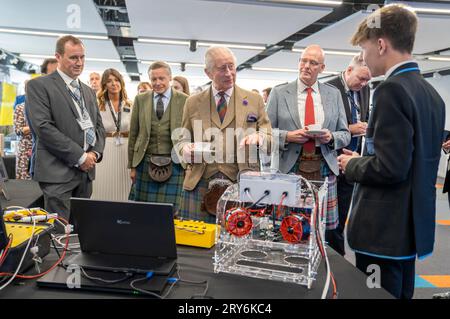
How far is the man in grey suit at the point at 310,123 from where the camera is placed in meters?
2.21

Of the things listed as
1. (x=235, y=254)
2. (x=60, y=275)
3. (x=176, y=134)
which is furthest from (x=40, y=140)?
(x=235, y=254)

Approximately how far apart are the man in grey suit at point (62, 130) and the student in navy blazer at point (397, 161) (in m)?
1.70

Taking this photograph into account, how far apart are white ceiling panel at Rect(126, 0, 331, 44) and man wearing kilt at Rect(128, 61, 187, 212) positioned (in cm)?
230

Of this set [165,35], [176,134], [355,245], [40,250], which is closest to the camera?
[40,250]

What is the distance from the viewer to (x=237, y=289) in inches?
39.7

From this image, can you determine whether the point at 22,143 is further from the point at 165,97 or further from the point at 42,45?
the point at 42,45

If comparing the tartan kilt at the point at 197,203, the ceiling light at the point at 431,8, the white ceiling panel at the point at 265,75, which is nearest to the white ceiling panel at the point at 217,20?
the ceiling light at the point at 431,8

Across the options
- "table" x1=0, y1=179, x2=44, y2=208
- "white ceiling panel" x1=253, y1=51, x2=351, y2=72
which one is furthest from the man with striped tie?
"white ceiling panel" x1=253, y1=51, x2=351, y2=72

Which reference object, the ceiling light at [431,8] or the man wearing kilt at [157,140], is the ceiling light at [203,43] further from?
the man wearing kilt at [157,140]

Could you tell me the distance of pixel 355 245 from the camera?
53.9 inches

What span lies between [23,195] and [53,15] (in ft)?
13.6
